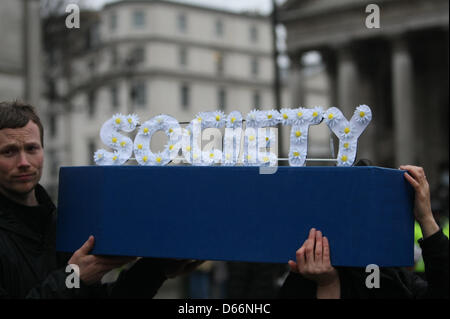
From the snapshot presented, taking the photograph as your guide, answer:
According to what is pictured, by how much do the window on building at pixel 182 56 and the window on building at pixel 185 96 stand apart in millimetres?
2714

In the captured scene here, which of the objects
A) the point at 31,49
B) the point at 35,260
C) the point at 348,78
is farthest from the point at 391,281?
the point at 348,78

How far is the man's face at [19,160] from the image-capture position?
2.82 meters

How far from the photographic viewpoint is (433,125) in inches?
1332

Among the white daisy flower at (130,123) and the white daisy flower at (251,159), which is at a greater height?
the white daisy flower at (130,123)

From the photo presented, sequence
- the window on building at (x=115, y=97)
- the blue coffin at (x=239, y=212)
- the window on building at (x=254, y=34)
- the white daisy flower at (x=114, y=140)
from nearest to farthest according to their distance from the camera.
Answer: the blue coffin at (x=239, y=212)
the white daisy flower at (x=114, y=140)
the window on building at (x=115, y=97)
the window on building at (x=254, y=34)

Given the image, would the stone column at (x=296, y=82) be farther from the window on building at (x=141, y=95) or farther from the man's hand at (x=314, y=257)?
the man's hand at (x=314, y=257)

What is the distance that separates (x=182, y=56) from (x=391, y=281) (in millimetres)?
61443

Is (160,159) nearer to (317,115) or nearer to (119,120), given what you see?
(119,120)

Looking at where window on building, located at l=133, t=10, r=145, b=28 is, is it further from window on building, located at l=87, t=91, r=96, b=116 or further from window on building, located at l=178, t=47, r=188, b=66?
window on building, located at l=87, t=91, r=96, b=116

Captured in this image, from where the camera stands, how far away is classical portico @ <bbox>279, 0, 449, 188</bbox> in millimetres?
31797

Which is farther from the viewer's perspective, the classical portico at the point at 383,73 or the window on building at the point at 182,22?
the window on building at the point at 182,22

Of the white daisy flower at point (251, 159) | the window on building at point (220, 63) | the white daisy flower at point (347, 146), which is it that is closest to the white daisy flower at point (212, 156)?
the white daisy flower at point (251, 159)

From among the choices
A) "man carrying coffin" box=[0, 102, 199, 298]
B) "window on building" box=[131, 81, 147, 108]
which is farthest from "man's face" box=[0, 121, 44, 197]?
"window on building" box=[131, 81, 147, 108]

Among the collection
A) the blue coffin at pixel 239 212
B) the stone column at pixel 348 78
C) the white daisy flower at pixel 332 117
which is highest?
the stone column at pixel 348 78
